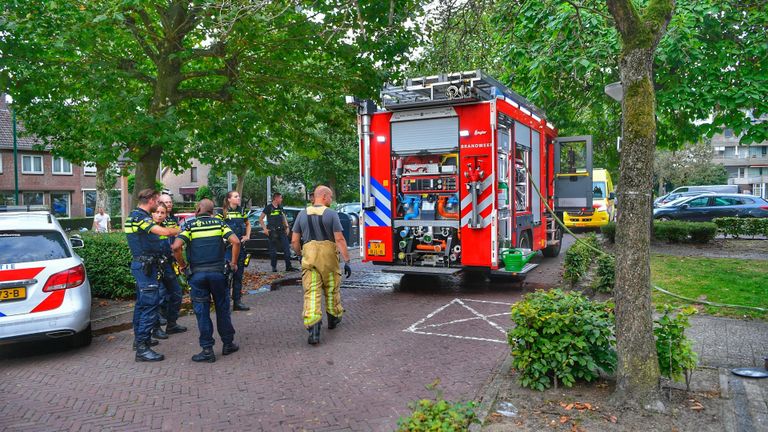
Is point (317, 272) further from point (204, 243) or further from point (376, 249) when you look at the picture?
point (376, 249)

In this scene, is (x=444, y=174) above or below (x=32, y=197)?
below

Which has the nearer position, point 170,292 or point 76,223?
point 170,292

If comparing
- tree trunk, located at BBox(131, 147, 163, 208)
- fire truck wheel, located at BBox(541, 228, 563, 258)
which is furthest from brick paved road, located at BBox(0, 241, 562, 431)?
fire truck wheel, located at BBox(541, 228, 563, 258)

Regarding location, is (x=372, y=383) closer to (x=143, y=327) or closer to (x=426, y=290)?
(x=143, y=327)

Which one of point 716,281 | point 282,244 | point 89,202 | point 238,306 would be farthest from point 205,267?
point 89,202

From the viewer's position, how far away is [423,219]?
961cm

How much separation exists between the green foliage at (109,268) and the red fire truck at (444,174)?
3969 mm

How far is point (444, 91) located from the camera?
29.6 ft

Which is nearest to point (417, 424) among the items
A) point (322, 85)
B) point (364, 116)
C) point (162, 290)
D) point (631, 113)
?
point (631, 113)

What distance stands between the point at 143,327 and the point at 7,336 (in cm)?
135

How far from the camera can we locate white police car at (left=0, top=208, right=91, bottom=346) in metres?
5.95

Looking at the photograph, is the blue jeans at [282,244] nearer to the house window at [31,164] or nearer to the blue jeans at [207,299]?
the blue jeans at [207,299]

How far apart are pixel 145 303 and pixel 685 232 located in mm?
15480

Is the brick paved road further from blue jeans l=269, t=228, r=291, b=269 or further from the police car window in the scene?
blue jeans l=269, t=228, r=291, b=269
